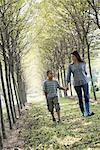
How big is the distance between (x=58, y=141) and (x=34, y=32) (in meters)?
20.8

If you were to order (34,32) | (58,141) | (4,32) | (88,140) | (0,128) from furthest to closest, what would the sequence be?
(34,32) < (4,32) < (0,128) < (58,141) < (88,140)

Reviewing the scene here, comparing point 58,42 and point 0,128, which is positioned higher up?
point 58,42

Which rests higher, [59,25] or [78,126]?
[59,25]

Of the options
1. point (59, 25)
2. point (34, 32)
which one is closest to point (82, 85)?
point (59, 25)

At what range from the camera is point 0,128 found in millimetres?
14078

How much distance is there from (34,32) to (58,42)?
23.3ft

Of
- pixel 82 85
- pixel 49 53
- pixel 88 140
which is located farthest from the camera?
pixel 49 53

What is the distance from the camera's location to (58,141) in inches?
333

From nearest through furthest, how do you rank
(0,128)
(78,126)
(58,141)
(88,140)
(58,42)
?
(88,140), (58,141), (78,126), (0,128), (58,42)

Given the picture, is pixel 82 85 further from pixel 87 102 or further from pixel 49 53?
pixel 49 53

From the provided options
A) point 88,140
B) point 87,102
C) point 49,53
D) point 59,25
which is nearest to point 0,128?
point 87,102

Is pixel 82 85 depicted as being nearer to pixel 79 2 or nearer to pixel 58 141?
pixel 58 141

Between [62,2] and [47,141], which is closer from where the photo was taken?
[47,141]

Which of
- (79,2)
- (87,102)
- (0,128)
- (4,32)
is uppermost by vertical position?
(79,2)
